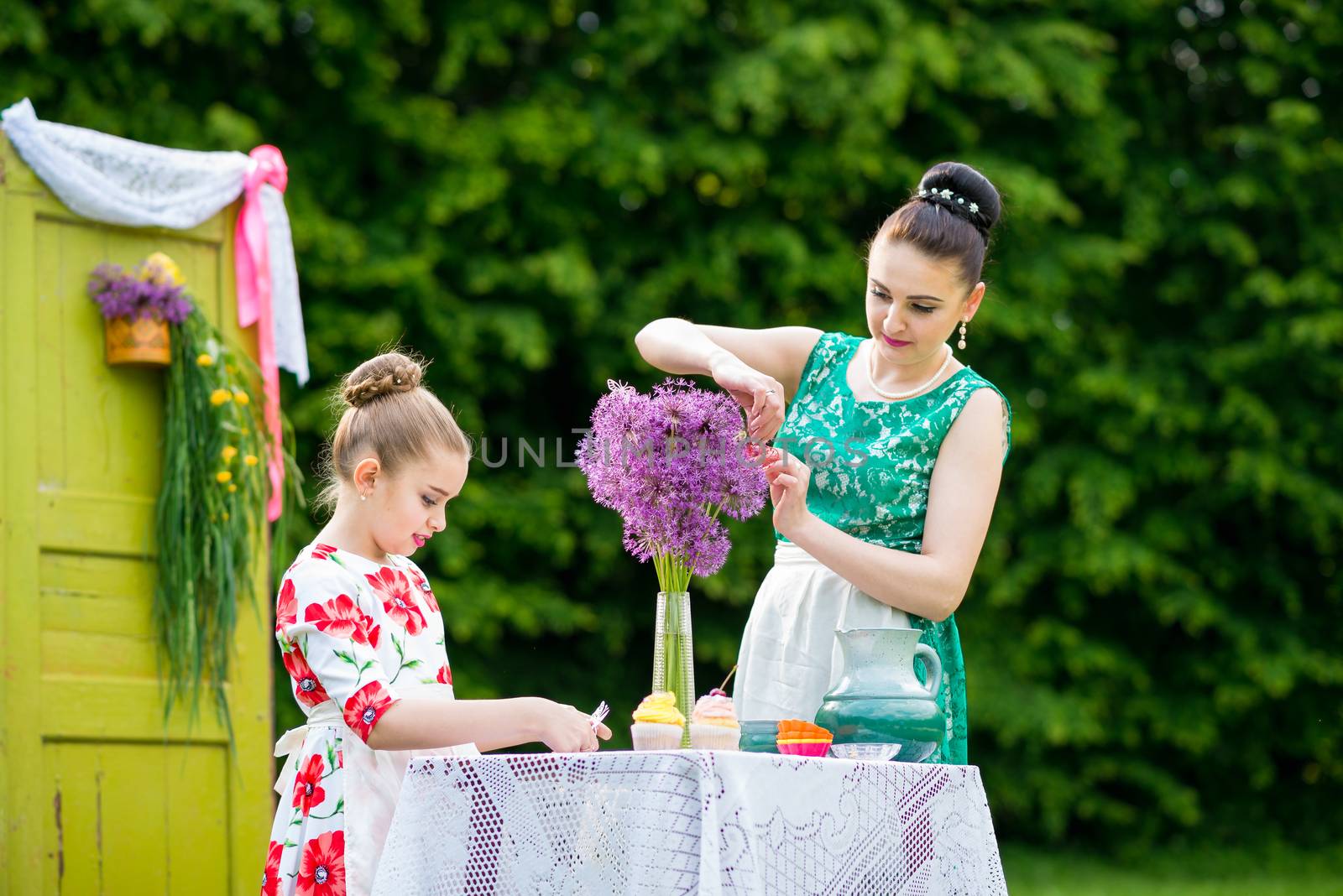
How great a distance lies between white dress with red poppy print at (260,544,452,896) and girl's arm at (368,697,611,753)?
33 millimetres

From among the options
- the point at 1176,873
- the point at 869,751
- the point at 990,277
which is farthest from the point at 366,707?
the point at 1176,873

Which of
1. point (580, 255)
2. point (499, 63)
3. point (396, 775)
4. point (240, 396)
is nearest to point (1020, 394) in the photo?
point (580, 255)

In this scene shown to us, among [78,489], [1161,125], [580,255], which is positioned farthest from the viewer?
[1161,125]

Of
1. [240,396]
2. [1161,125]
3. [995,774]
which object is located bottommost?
[995,774]

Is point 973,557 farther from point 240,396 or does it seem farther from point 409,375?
point 240,396

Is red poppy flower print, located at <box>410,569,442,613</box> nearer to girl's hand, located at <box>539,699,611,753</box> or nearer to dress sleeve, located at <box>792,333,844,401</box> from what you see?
girl's hand, located at <box>539,699,611,753</box>

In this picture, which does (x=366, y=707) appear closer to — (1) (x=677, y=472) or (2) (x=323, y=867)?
(2) (x=323, y=867)

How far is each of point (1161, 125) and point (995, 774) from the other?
3.51 metres

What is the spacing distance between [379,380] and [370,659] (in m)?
0.43

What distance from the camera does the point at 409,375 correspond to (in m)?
2.19

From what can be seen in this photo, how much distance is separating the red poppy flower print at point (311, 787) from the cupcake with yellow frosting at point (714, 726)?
506mm

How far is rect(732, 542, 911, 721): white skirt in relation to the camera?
2254 mm

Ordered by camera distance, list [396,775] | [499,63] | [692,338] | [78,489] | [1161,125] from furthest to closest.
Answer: [1161,125] < [499,63] < [78,489] < [692,338] < [396,775]

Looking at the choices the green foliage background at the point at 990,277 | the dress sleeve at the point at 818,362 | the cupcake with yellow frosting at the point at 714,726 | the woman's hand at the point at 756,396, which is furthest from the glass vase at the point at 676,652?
the green foliage background at the point at 990,277
